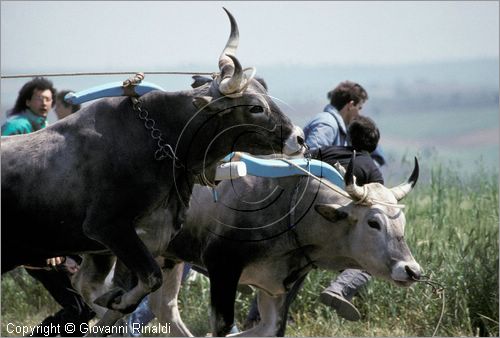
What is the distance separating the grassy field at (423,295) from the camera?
10797mm

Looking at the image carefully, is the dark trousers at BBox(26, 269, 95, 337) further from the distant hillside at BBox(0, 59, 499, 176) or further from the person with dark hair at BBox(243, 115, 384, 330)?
the distant hillside at BBox(0, 59, 499, 176)

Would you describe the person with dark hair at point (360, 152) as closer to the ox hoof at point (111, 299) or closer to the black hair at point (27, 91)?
the ox hoof at point (111, 299)

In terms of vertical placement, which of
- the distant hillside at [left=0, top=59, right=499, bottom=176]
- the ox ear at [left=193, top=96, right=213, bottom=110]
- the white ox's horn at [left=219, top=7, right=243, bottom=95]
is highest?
the white ox's horn at [left=219, top=7, right=243, bottom=95]

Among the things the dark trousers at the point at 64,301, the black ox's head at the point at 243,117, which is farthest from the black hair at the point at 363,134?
the dark trousers at the point at 64,301

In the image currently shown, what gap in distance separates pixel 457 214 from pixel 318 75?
21.1 meters

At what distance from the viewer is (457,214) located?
41.5 ft

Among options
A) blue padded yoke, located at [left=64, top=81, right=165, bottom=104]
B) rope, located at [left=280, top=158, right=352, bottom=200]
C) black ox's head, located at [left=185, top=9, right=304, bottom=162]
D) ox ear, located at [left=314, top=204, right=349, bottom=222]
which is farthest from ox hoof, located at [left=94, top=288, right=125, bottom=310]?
ox ear, located at [left=314, top=204, right=349, bottom=222]

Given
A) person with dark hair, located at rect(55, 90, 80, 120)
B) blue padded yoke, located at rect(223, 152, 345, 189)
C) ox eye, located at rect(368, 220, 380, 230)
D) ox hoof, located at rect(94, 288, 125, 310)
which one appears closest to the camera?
ox hoof, located at rect(94, 288, 125, 310)

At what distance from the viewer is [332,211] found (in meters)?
9.18

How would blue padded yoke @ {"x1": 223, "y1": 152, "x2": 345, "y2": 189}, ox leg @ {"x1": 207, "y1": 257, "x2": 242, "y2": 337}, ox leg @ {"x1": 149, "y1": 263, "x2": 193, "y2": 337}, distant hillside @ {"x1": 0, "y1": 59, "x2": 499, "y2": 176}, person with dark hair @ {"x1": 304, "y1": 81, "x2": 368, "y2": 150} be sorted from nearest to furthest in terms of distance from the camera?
blue padded yoke @ {"x1": 223, "y1": 152, "x2": 345, "y2": 189} → ox leg @ {"x1": 207, "y1": 257, "x2": 242, "y2": 337} → ox leg @ {"x1": 149, "y1": 263, "x2": 193, "y2": 337} → person with dark hair @ {"x1": 304, "y1": 81, "x2": 368, "y2": 150} → distant hillside @ {"x1": 0, "y1": 59, "x2": 499, "y2": 176}

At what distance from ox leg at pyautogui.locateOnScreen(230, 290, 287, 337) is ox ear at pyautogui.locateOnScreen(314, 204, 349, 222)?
94cm

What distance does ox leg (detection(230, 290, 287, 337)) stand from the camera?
977 centimetres

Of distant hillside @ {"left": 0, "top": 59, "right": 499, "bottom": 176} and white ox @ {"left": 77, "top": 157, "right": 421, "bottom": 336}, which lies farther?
distant hillside @ {"left": 0, "top": 59, "right": 499, "bottom": 176}

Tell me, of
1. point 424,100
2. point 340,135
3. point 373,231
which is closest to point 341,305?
point 373,231
